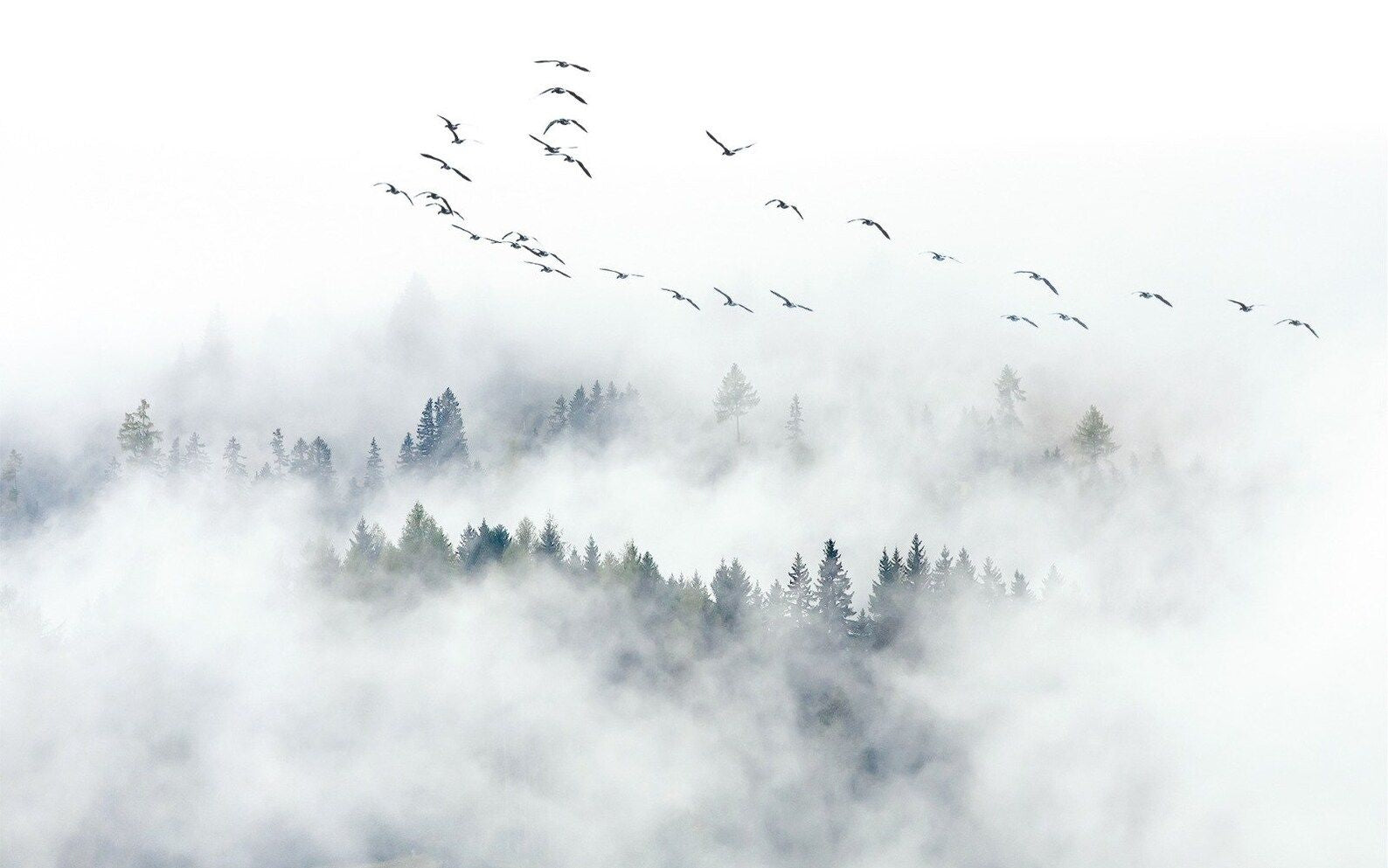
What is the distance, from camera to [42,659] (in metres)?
100

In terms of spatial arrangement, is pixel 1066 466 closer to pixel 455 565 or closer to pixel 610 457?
pixel 610 457

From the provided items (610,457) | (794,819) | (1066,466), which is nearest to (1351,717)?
(1066,466)

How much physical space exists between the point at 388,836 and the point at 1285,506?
400 feet

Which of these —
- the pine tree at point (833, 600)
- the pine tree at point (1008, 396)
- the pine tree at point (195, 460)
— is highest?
the pine tree at point (1008, 396)

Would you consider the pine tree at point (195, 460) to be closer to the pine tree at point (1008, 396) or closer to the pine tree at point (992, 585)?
the pine tree at point (992, 585)

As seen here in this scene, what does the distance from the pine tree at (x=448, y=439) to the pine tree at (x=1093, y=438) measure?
76.5 metres

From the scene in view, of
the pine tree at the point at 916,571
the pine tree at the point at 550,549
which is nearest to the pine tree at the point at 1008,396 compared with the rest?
the pine tree at the point at 916,571

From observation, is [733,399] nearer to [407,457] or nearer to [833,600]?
[407,457]

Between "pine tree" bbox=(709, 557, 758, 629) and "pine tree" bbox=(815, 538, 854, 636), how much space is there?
18.1 ft

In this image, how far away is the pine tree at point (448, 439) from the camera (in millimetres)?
168250

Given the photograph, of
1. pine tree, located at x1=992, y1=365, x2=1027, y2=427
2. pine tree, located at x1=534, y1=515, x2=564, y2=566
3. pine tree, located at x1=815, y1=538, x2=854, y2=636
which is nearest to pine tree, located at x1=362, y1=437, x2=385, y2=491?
pine tree, located at x1=534, y1=515, x2=564, y2=566

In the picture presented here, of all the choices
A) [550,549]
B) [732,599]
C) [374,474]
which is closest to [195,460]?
[374,474]

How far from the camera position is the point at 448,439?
170 meters

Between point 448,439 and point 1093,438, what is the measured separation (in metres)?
80.6
